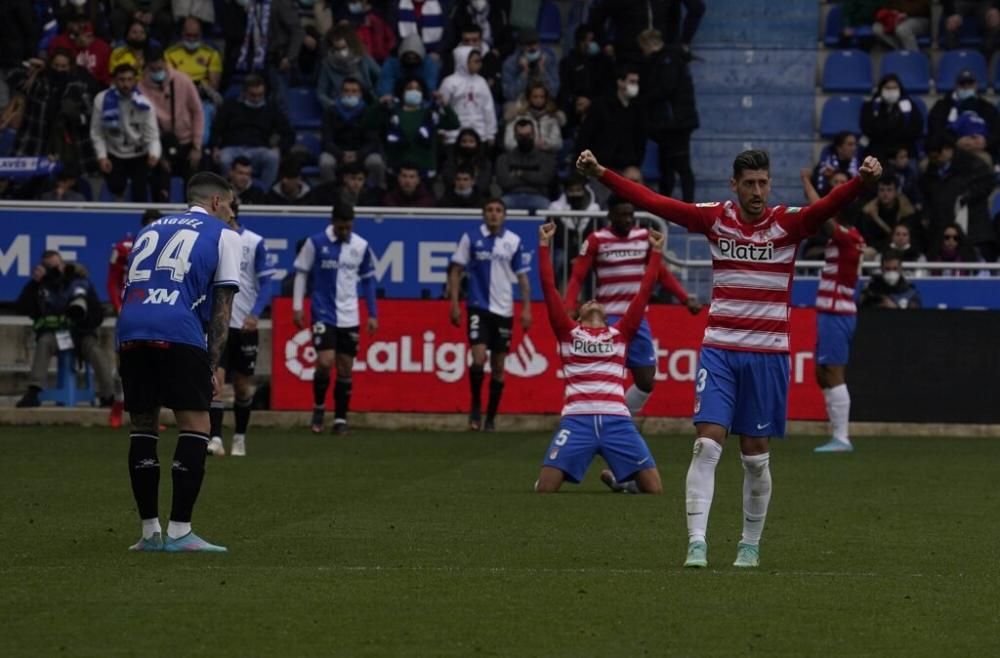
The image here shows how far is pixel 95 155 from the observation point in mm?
24922

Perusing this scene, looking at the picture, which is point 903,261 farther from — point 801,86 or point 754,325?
point 754,325

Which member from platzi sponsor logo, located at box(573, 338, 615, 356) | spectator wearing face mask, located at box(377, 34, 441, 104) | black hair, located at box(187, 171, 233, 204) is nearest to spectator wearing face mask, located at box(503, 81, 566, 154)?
spectator wearing face mask, located at box(377, 34, 441, 104)

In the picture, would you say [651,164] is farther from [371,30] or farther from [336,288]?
[336,288]

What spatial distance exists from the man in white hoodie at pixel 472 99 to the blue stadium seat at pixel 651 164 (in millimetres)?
2306

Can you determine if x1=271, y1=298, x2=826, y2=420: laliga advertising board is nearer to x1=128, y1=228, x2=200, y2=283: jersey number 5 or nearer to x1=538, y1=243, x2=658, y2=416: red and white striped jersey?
x1=538, y1=243, x2=658, y2=416: red and white striped jersey

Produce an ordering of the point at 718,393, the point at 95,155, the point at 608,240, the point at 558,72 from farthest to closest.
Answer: the point at 558,72, the point at 95,155, the point at 608,240, the point at 718,393

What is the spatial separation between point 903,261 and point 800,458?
512cm

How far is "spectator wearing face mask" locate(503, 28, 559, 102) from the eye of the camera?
90.2ft

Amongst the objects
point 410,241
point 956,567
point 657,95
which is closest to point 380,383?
point 410,241

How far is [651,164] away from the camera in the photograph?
90.9 ft

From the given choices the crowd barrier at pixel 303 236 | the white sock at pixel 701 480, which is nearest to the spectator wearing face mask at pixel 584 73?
the crowd barrier at pixel 303 236

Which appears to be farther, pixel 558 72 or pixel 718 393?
pixel 558 72

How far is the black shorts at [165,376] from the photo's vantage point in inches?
437

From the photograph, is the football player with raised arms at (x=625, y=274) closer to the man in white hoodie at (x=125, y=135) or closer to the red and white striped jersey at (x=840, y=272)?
the red and white striped jersey at (x=840, y=272)
